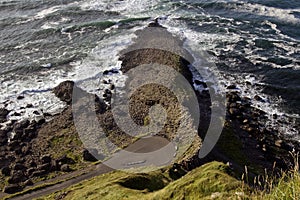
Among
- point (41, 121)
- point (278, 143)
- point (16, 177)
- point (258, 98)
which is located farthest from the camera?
point (258, 98)

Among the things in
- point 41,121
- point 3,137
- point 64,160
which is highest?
point 41,121

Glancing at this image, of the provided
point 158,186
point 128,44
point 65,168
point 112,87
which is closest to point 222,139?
point 158,186

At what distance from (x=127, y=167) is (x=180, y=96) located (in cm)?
1433

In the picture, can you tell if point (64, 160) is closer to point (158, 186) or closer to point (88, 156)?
point (88, 156)

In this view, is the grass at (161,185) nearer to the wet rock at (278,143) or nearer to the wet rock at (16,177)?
the wet rock at (16,177)

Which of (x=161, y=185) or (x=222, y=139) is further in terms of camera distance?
(x=222, y=139)

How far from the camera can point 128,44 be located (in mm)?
67438

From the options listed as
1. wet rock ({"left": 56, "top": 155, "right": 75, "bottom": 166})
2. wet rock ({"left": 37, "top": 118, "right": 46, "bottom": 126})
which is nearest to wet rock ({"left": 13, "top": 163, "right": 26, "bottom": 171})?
wet rock ({"left": 56, "top": 155, "right": 75, "bottom": 166})

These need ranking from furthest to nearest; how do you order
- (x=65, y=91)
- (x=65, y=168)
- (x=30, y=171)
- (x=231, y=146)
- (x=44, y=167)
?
1. (x=65, y=91)
2. (x=231, y=146)
3. (x=44, y=167)
4. (x=30, y=171)
5. (x=65, y=168)

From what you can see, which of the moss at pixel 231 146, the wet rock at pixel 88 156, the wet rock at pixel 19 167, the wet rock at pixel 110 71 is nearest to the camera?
the moss at pixel 231 146

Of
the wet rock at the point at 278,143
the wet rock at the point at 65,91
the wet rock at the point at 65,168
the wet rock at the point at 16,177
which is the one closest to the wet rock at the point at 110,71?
the wet rock at the point at 65,91

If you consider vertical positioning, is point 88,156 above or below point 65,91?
below

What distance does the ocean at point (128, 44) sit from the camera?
178 feet

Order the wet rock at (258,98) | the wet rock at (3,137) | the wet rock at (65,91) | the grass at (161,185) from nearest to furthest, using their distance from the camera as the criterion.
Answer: the grass at (161,185)
the wet rock at (3,137)
the wet rock at (258,98)
the wet rock at (65,91)
